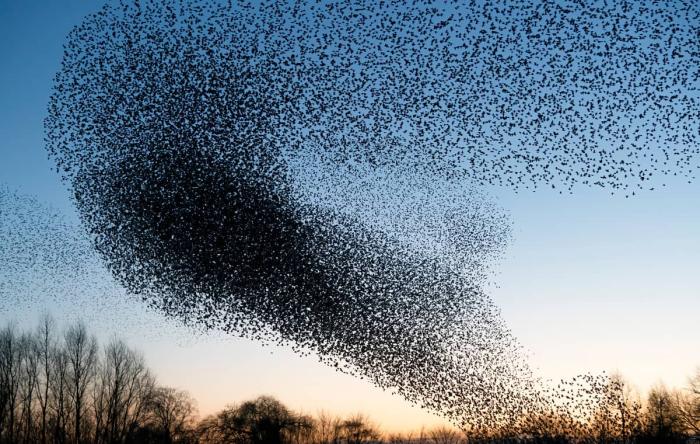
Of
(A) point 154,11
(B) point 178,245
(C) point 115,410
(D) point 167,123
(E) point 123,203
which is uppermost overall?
(A) point 154,11

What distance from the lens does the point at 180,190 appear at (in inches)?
969

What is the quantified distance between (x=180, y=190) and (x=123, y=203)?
2667 millimetres

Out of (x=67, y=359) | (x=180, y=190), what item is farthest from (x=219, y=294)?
(x=67, y=359)

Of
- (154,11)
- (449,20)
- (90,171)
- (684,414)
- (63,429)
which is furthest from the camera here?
(684,414)

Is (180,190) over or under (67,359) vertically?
over

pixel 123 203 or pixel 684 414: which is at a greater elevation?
pixel 123 203

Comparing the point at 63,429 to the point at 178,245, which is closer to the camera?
the point at 178,245

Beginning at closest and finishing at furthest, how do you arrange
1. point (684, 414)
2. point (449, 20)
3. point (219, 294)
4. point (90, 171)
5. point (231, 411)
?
point (449, 20) → point (90, 171) → point (219, 294) → point (684, 414) → point (231, 411)

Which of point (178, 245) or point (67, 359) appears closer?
point (178, 245)

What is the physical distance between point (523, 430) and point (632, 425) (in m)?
4.57

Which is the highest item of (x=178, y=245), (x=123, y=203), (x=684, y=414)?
(x=123, y=203)

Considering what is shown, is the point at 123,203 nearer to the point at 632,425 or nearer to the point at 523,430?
the point at 523,430

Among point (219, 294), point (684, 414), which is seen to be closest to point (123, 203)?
point (219, 294)

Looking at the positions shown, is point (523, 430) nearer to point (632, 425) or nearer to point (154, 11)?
point (632, 425)
